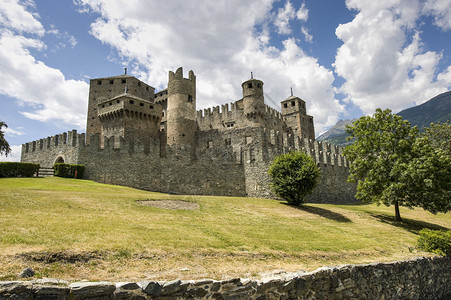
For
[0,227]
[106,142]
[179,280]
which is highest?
[106,142]

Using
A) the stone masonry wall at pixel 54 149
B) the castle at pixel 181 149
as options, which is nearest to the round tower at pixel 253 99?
the castle at pixel 181 149

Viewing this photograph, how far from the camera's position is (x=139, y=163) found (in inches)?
1134

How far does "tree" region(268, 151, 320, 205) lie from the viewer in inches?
875

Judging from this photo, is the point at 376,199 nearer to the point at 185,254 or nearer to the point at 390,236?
the point at 390,236

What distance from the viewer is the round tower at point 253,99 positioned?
159 ft

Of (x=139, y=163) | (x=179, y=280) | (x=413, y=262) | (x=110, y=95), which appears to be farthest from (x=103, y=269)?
(x=110, y=95)

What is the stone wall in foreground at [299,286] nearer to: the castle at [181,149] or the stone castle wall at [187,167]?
the castle at [181,149]

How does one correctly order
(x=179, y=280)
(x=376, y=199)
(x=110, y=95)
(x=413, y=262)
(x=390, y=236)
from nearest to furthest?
(x=179, y=280) → (x=413, y=262) → (x=390, y=236) → (x=376, y=199) → (x=110, y=95)

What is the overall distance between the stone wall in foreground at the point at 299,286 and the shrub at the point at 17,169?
80.4ft

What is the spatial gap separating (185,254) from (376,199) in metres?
17.7

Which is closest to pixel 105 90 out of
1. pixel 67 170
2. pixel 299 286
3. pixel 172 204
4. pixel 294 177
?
pixel 67 170

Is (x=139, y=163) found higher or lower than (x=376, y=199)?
higher

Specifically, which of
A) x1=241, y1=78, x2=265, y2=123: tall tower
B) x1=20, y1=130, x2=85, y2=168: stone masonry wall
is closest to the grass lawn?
x1=20, y1=130, x2=85, y2=168: stone masonry wall

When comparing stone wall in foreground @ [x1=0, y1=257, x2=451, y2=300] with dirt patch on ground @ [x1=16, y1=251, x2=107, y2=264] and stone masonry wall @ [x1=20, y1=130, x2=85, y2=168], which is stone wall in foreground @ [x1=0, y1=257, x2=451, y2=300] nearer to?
dirt patch on ground @ [x1=16, y1=251, x2=107, y2=264]
